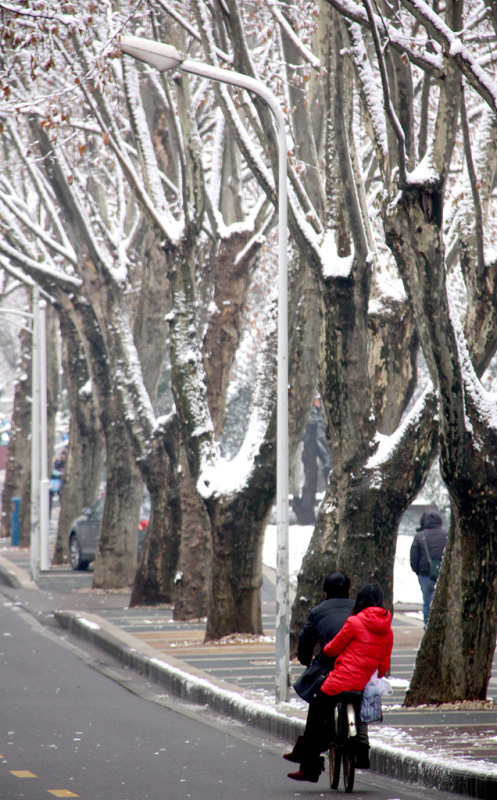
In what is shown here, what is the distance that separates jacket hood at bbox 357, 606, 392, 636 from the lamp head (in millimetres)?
5568

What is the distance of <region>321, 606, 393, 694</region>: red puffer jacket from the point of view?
22.7ft

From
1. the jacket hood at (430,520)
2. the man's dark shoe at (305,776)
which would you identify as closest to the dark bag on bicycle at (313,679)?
the man's dark shoe at (305,776)

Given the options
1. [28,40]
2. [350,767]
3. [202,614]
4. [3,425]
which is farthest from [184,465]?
[3,425]

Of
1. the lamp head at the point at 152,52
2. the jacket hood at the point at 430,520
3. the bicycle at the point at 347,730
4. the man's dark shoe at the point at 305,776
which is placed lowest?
the man's dark shoe at the point at 305,776

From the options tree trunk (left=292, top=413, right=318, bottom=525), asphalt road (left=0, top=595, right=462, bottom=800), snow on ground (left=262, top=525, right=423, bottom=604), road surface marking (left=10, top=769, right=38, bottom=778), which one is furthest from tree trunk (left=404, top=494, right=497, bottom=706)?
tree trunk (left=292, top=413, right=318, bottom=525)

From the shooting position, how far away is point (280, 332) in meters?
10.5

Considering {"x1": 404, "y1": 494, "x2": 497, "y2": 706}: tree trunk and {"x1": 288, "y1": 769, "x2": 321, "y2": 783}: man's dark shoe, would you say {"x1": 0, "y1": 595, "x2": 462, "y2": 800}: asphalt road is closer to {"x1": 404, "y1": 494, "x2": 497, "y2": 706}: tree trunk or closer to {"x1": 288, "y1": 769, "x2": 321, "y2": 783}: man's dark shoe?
{"x1": 288, "y1": 769, "x2": 321, "y2": 783}: man's dark shoe

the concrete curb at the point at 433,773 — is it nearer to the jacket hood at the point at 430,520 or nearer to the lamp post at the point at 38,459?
the jacket hood at the point at 430,520

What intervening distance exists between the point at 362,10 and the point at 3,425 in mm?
72856

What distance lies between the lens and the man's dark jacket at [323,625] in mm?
7262

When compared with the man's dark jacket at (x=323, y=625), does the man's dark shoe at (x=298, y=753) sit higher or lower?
lower

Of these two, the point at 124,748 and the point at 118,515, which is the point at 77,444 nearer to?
the point at 118,515

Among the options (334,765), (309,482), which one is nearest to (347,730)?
(334,765)

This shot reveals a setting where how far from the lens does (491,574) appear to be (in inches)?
373
